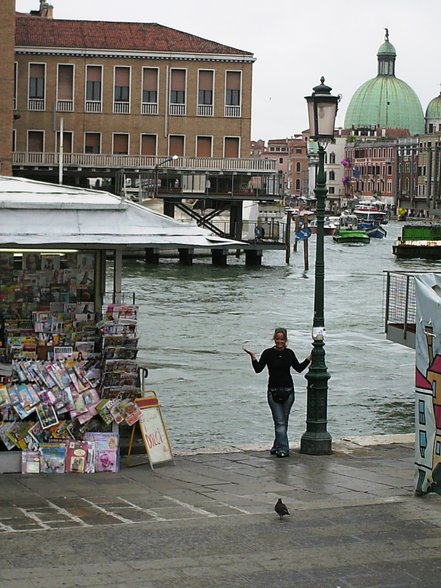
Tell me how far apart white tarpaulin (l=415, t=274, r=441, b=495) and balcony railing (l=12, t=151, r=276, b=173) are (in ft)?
177

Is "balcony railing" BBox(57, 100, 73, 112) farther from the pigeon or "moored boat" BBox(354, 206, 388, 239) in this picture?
the pigeon

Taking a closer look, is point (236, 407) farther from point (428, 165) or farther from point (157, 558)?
point (428, 165)

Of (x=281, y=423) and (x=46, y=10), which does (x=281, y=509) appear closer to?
(x=281, y=423)

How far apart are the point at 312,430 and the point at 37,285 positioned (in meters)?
3.31

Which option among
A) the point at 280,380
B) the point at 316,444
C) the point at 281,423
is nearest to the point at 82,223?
the point at 280,380

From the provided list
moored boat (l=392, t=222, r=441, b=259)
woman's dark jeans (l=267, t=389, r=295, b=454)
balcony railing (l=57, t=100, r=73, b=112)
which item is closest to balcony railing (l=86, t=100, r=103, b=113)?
balcony railing (l=57, t=100, r=73, b=112)

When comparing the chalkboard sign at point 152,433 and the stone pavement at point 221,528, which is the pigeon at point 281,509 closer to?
the stone pavement at point 221,528

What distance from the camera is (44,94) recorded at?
65.6m

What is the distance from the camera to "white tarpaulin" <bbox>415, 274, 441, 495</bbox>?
34.5 feet

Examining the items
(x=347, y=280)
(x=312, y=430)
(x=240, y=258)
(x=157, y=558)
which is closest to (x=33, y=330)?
(x=312, y=430)

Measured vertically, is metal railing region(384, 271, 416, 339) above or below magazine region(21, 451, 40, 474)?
above

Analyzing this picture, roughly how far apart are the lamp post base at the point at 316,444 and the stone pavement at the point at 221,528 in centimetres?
73

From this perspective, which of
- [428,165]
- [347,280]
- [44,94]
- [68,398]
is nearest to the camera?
[68,398]

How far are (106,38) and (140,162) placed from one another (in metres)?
6.89
